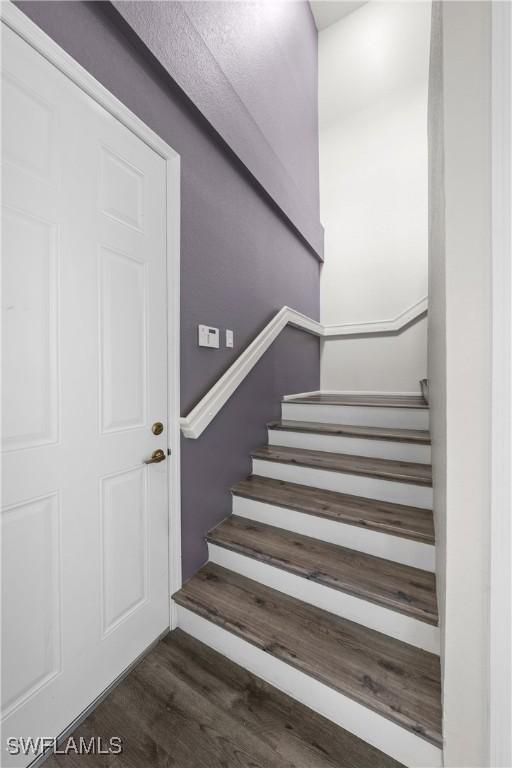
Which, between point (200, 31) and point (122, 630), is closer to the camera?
point (122, 630)

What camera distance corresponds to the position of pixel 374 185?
10.4ft

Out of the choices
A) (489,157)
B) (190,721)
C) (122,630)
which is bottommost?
(190,721)

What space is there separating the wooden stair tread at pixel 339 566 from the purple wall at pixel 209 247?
22 centimetres

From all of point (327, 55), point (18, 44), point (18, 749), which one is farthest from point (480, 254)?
point (327, 55)

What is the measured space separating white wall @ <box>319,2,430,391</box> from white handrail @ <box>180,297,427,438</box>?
0.12m

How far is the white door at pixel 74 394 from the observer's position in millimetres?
884

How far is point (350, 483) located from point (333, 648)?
736 mm

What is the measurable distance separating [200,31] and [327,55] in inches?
112

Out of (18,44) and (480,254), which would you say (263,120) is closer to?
(18,44)

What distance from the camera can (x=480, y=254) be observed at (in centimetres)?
74

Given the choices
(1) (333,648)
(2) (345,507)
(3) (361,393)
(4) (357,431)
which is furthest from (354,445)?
(3) (361,393)

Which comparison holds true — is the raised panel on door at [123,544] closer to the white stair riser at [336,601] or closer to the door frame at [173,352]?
the door frame at [173,352]

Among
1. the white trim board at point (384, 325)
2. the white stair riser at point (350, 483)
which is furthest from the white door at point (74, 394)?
the white trim board at point (384, 325)

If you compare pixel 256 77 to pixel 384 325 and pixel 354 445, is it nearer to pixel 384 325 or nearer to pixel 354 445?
pixel 384 325
